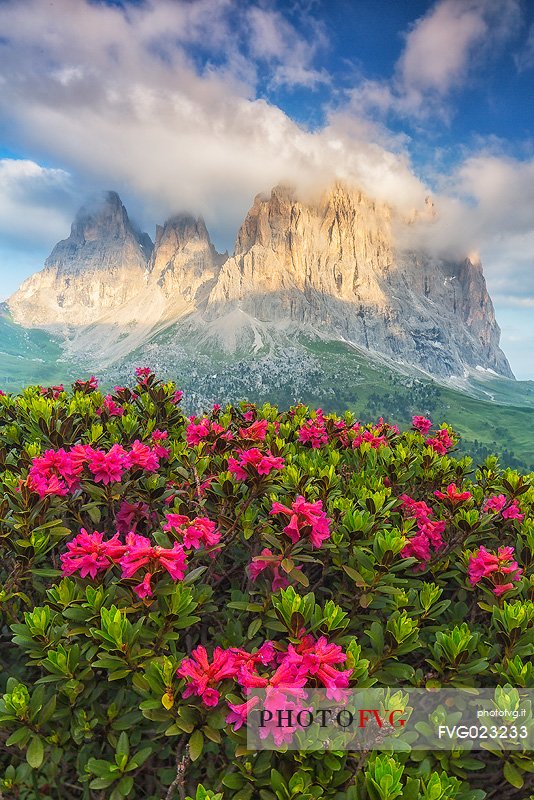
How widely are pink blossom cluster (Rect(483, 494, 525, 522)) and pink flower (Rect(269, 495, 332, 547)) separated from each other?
268 centimetres

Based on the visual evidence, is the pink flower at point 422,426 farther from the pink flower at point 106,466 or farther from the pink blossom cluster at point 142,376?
the pink flower at point 106,466

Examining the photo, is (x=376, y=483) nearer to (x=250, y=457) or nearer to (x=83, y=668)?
(x=250, y=457)

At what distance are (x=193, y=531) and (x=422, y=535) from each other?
2.51 m

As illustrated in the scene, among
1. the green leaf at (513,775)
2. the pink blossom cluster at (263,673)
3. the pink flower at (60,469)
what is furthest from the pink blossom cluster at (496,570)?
the pink flower at (60,469)

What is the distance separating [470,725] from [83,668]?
304cm

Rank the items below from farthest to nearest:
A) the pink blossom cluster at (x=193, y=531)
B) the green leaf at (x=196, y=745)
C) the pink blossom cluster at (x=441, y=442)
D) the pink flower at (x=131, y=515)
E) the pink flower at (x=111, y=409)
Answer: the pink blossom cluster at (x=441, y=442), the pink flower at (x=111, y=409), the pink flower at (x=131, y=515), the pink blossom cluster at (x=193, y=531), the green leaf at (x=196, y=745)

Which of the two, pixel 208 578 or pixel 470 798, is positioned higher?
pixel 208 578

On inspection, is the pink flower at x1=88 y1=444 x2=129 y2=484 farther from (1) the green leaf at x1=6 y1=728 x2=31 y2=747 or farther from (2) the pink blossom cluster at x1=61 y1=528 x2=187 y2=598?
(1) the green leaf at x1=6 y1=728 x2=31 y2=747

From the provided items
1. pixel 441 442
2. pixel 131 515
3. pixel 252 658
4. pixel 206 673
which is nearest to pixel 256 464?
pixel 131 515

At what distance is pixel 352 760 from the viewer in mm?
3221

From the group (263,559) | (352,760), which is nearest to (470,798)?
(352,760)

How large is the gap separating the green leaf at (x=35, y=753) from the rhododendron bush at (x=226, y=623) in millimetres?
12

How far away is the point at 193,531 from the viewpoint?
3.73m

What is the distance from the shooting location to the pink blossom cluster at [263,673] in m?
2.82
